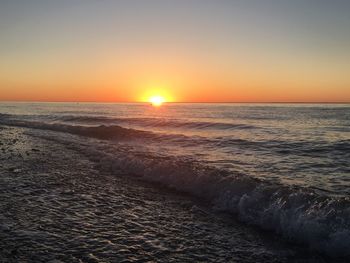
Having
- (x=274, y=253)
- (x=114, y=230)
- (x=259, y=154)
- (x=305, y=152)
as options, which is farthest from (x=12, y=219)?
(x=305, y=152)

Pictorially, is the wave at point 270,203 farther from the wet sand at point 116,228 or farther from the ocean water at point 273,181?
the wet sand at point 116,228

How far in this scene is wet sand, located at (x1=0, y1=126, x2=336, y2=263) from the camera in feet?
22.4

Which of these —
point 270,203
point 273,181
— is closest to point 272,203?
point 270,203

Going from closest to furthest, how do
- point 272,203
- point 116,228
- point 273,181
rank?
point 116,228
point 272,203
point 273,181

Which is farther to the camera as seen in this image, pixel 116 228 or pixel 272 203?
pixel 272 203

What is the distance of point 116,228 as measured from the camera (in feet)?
26.7

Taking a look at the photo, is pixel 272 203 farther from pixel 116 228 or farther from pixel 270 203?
pixel 116 228

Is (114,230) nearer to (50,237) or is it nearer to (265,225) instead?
(50,237)

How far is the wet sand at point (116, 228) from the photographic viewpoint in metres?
6.82

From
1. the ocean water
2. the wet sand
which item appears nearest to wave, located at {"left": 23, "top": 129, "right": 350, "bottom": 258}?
the ocean water

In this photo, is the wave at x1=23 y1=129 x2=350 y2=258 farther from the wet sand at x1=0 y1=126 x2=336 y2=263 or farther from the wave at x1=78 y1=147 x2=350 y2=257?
the wet sand at x1=0 y1=126 x2=336 y2=263

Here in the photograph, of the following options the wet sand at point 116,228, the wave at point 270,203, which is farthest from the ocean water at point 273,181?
the wet sand at point 116,228

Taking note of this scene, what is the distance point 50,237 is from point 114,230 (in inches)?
53.2

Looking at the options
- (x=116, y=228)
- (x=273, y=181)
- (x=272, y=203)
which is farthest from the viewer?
(x=273, y=181)
